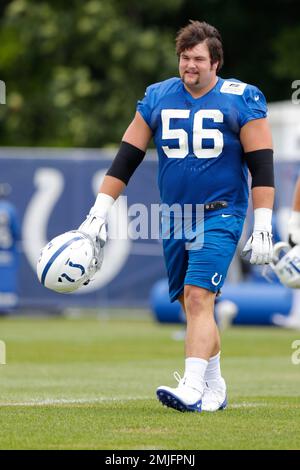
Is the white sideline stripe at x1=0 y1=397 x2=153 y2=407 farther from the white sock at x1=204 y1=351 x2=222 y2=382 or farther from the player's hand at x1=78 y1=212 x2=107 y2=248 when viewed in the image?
the player's hand at x1=78 y1=212 x2=107 y2=248

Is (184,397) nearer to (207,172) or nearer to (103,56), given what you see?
(207,172)

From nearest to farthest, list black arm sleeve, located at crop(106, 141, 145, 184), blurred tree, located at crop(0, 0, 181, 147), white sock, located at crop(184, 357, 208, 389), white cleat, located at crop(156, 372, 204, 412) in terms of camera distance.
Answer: white cleat, located at crop(156, 372, 204, 412), white sock, located at crop(184, 357, 208, 389), black arm sleeve, located at crop(106, 141, 145, 184), blurred tree, located at crop(0, 0, 181, 147)

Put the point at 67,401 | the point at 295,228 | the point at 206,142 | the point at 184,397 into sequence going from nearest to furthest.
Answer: the point at 184,397 → the point at 206,142 → the point at 67,401 → the point at 295,228

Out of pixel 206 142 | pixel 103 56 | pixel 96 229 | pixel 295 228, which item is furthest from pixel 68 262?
pixel 103 56

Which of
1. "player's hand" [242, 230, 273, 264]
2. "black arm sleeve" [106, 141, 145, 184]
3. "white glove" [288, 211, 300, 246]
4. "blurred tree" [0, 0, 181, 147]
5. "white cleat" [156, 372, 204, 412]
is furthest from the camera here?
"blurred tree" [0, 0, 181, 147]

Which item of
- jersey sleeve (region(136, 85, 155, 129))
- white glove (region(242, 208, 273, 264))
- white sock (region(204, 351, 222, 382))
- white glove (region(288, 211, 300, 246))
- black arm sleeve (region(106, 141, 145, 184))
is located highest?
jersey sleeve (region(136, 85, 155, 129))

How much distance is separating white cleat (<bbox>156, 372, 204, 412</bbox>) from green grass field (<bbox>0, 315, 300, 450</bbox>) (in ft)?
0.22

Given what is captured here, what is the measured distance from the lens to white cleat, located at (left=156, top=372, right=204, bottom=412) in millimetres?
7246

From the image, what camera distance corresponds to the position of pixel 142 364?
1238 centimetres

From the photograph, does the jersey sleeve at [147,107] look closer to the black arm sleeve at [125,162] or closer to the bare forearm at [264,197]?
the black arm sleeve at [125,162]

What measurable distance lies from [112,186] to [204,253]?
748 mm

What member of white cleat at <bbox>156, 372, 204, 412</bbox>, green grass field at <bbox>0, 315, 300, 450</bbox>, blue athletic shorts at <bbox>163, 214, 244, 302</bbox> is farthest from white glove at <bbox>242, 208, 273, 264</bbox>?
green grass field at <bbox>0, 315, 300, 450</bbox>

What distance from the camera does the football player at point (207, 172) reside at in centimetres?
748

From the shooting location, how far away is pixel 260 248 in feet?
24.5
